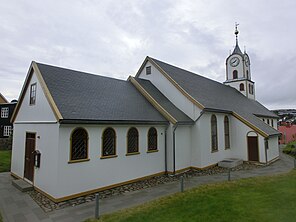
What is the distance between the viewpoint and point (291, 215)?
6609mm

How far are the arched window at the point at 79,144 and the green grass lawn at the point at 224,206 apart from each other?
3.02 m

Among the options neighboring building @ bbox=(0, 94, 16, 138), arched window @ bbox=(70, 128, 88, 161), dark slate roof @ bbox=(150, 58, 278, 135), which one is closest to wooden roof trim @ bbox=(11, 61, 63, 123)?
arched window @ bbox=(70, 128, 88, 161)

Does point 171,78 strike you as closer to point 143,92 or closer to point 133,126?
point 143,92

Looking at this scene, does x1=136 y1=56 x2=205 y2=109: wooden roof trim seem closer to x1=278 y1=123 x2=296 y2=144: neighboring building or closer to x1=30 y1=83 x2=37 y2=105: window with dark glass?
x1=30 y1=83 x2=37 y2=105: window with dark glass

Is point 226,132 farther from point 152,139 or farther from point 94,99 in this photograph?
point 94,99

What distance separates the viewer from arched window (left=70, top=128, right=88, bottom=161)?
9000mm

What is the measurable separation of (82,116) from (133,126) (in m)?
3.14

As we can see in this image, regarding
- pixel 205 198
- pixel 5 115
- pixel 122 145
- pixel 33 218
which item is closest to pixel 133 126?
pixel 122 145

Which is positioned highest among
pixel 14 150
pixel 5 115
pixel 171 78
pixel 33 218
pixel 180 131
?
pixel 171 78

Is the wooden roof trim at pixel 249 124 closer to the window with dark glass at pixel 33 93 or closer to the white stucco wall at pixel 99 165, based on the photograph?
the white stucco wall at pixel 99 165

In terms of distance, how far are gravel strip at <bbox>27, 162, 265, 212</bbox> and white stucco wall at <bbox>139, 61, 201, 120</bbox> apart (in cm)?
371

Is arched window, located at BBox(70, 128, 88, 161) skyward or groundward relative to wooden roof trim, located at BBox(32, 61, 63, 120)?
groundward

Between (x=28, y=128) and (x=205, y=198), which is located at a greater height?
(x=28, y=128)

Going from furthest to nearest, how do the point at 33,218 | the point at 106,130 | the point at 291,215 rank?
1. the point at 106,130
2. the point at 33,218
3. the point at 291,215
